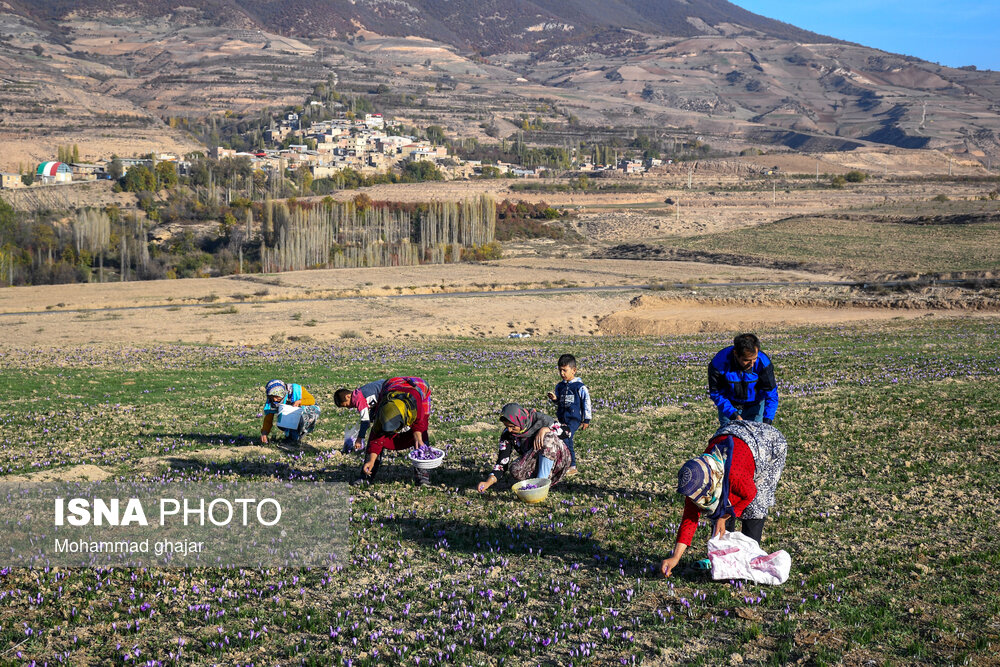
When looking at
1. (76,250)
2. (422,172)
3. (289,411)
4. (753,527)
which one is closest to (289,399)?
(289,411)

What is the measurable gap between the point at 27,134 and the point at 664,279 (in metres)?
167

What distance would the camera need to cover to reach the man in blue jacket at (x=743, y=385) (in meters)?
11.3

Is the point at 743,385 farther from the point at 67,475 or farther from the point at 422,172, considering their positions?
the point at 422,172

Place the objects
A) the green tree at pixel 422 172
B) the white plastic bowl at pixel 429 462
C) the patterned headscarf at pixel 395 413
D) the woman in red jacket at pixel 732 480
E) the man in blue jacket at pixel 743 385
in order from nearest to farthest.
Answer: the woman in red jacket at pixel 732 480
the man in blue jacket at pixel 743 385
the patterned headscarf at pixel 395 413
the white plastic bowl at pixel 429 462
the green tree at pixel 422 172

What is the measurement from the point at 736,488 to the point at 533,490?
12.2 feet

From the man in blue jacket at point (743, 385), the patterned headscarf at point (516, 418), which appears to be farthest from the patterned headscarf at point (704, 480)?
the patterned headscarf at point (516, 418)

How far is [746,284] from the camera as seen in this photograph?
230 feet

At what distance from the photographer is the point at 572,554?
10938 mm

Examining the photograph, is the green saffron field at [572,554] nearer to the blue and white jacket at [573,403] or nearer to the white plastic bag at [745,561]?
the white plastic bag at [745,561]

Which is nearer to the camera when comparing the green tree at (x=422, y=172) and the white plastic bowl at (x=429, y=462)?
the white plastic bowl at (x=429, y=462)

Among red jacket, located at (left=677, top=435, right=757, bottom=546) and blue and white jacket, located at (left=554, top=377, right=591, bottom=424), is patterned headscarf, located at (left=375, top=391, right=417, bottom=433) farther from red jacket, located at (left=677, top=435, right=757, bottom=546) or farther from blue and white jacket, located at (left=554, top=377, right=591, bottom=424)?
red jacket, located at (left=677, top=435, right=757, bottom=546)

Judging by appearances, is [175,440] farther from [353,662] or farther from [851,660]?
[851,660]

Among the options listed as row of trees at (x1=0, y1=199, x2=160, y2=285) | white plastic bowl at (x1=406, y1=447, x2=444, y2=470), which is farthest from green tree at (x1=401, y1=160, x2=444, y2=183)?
white plastic bowl at (x1=406, y1=447, x2=444, y2=470)

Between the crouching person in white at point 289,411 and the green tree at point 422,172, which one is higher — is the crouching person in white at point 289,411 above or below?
below
